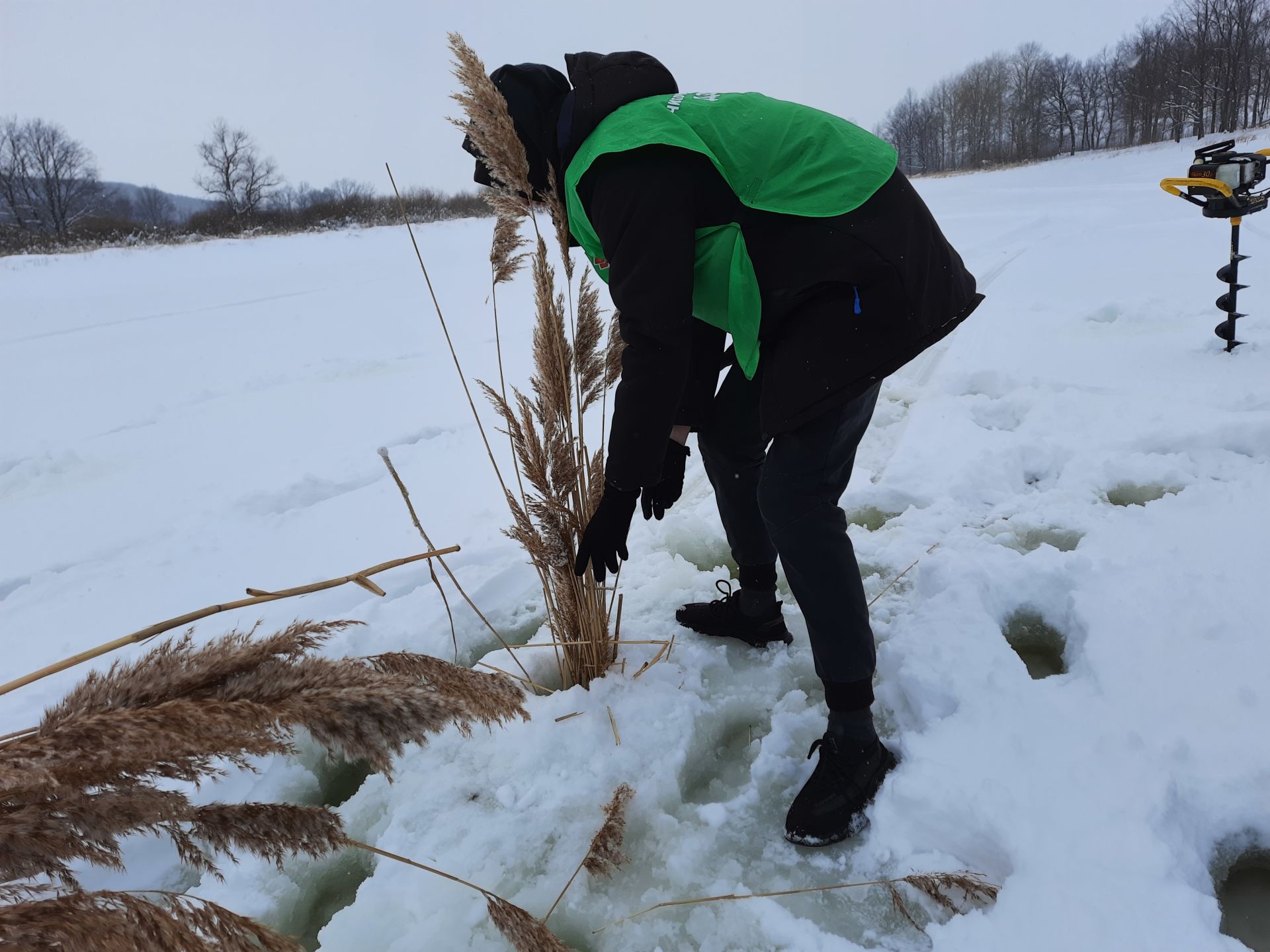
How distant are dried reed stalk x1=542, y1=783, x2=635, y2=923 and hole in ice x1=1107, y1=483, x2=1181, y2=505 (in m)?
2.34

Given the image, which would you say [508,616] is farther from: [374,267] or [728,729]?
[374,267]

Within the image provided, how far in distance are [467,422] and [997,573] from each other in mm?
3795

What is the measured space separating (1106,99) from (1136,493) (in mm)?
60392

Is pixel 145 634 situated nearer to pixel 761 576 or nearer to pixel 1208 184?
Result: pixel 761 576

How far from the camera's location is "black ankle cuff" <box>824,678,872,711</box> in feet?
5.53

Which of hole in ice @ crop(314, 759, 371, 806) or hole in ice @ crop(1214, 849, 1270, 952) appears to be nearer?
hole in ice @ crop(1214, 849, 1270, 952)

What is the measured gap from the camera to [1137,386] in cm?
379

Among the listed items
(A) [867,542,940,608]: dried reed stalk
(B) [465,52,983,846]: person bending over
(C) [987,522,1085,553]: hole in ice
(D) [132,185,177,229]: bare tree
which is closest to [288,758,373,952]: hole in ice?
(B) [465,52,983,846]: person bending over

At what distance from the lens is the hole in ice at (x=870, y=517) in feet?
9.63

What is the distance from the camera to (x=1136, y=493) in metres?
2.79

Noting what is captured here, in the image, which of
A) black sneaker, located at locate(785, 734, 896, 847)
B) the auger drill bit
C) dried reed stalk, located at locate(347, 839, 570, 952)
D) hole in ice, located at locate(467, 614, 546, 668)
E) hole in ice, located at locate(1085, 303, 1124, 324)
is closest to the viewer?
dried reed stalk, located at locate(347, 839, 570, 952)

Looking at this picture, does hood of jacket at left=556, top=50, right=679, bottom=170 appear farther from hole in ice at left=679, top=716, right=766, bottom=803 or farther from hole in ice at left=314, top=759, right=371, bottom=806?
hole in ice at left=314, top=759, right=371, bottom=806

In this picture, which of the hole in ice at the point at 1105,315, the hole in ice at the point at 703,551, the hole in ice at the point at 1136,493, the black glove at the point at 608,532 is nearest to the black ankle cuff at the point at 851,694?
the black glove at the point at 608,532

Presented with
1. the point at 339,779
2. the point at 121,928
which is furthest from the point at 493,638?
the point at 121,928
